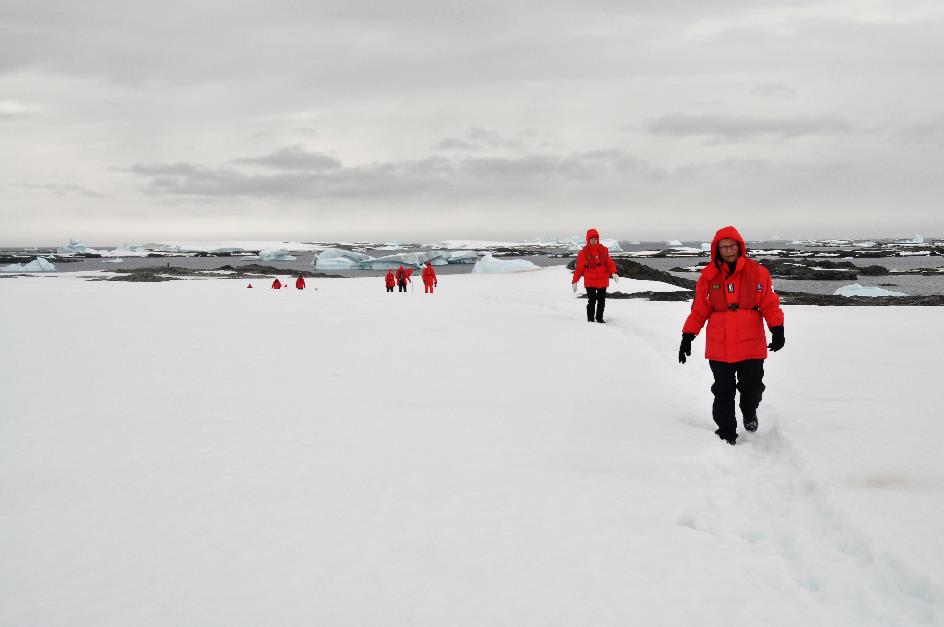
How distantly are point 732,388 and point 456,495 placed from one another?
8.85 feet

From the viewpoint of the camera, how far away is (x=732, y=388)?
4977 millimetres

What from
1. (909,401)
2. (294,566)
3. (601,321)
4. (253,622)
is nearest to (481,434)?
(294,566)

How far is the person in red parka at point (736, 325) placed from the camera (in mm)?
4859

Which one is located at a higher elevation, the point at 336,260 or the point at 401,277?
the point at 336,260

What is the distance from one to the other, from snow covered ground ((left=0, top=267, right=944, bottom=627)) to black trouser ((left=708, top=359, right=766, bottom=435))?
207 mm

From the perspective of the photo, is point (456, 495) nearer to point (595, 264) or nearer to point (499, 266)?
point (595, 264)

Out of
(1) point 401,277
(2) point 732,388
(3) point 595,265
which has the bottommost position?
(2) point 732,388

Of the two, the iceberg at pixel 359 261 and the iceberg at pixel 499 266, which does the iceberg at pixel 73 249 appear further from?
the iceberg at pixel 499 266

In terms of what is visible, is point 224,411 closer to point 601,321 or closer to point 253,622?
point 253,622

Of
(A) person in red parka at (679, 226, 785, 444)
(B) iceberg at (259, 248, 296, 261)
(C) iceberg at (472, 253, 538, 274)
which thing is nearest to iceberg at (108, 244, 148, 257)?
(B) iceberg at (259, 248, 296, 261)

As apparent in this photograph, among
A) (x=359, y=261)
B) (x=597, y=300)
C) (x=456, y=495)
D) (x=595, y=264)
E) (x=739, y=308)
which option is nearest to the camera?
(x=456, y=495)

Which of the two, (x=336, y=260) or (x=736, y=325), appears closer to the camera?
(x=736, y=325)

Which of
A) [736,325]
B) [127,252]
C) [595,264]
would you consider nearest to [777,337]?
[736,325]

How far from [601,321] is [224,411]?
334 inches
